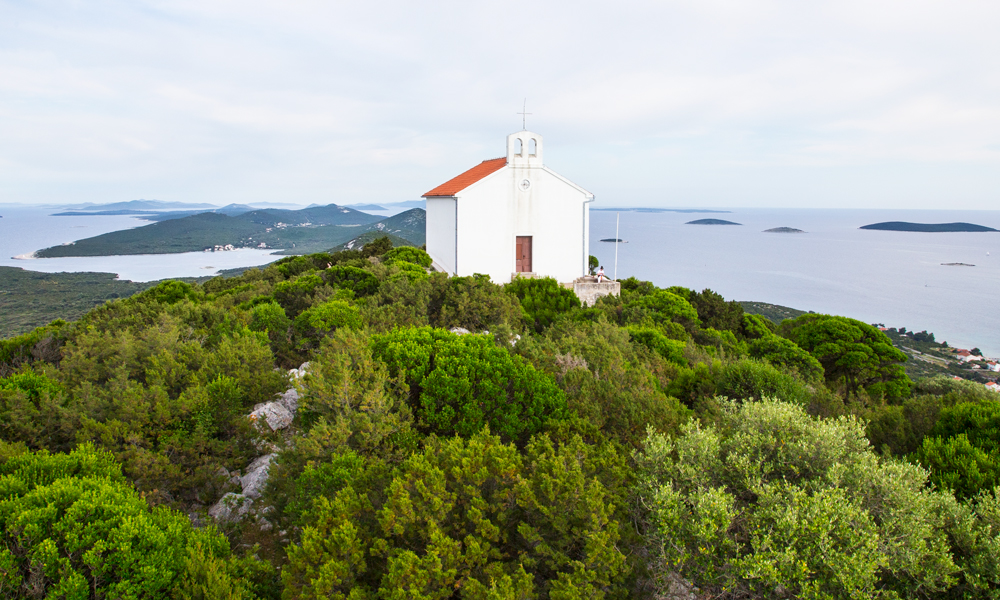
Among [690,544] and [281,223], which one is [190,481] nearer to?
[690,544]

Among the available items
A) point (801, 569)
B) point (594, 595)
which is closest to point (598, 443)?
point (594, 595)

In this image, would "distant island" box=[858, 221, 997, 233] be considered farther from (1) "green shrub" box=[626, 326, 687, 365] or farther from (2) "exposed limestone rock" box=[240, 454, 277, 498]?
(2) "exposed limestone rock" box=[240, 454, 277, 498]

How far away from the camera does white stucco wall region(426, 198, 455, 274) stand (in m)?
23.1

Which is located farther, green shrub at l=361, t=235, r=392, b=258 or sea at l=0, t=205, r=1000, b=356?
sea at l=0, t=205, r=1000, b=356

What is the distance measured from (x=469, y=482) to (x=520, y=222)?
1865 cm

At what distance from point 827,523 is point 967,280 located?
96170 mm

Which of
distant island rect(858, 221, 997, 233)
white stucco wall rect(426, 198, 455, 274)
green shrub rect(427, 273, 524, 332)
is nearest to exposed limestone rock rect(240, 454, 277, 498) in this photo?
green shrub rect(427, 273, 524, 332)

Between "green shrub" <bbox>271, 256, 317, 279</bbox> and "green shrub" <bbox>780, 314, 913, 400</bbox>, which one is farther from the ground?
"green shrub" <bbox>271, 256, 317, 279</bbox>

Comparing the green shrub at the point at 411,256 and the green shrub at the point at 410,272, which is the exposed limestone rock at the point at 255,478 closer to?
the green shrub at the point at 410,272

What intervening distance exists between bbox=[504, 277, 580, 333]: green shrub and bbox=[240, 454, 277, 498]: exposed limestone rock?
1011cm

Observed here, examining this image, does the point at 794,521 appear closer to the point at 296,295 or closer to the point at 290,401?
the point at 290,401

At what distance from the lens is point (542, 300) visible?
60.4ft

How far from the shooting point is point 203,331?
1184 cm

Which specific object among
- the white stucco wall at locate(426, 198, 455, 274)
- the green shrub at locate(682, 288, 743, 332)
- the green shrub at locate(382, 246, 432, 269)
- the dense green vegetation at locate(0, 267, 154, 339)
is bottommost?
the dense green vegetation at locate(0, 267, 154, 339)
